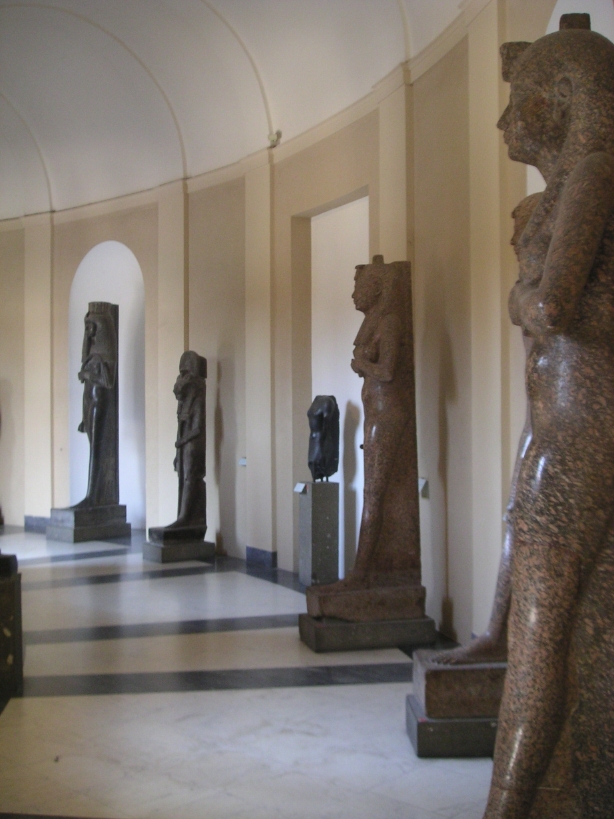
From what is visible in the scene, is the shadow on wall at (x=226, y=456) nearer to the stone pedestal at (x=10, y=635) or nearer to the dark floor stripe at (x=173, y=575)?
the dark floor stripe at (x=173, y=575)

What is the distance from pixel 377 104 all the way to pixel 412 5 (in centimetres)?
99

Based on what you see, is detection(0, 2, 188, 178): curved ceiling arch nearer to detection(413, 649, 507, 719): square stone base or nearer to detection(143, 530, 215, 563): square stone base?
detection(143, 530, 215, 563): square stone base

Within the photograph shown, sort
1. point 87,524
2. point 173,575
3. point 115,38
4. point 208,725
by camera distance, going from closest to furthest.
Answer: point 208,725 → point 173,575 → point 115,38 → point 87,524

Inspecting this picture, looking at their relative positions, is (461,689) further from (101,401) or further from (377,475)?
(101,401)

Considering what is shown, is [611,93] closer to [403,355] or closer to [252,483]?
[403,355]

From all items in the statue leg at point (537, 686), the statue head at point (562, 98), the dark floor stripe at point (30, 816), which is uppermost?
the statue head at point (562, 98)

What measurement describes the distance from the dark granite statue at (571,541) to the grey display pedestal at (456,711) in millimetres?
1251

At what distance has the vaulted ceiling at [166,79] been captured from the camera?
772 cm

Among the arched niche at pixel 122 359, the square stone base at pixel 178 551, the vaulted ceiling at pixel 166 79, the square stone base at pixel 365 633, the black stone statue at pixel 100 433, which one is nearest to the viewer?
the square stone base at pixel 365 633

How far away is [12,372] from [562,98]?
11.7 m

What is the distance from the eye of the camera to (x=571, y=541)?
2451 mm

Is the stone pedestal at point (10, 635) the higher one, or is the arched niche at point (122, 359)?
the arched niche at point (122, 359)

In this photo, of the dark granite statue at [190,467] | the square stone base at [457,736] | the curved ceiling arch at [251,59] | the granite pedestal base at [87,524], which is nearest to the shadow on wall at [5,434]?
the granite pedestal base at [87,524]

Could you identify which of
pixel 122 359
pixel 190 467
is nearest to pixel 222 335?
pixel 190 467
